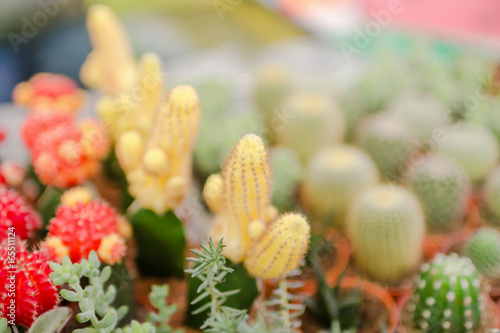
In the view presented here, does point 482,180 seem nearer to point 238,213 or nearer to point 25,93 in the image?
point 238,213

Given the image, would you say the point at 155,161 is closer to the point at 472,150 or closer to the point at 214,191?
the point at 214,191

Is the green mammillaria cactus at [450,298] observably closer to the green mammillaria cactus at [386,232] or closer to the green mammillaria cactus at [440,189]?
the green mammillaria cactus at [386,232]

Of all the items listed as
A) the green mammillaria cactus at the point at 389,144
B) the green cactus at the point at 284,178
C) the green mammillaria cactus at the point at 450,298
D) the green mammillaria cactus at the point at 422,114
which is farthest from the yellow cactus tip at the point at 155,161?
the green mammillaria cactus at the point at 422,114

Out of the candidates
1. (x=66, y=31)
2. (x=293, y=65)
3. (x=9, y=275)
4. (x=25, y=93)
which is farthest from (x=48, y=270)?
(x=66, y=31)

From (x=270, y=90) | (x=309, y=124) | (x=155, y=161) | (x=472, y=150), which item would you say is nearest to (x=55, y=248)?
(x=155, y=161)

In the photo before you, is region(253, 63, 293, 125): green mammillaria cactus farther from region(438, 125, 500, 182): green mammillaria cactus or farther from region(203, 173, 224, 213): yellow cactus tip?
region(203, 173, 224, 213): yellow cactus tip

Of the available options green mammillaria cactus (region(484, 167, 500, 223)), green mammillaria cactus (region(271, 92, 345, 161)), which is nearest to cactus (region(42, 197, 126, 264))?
green mammillaria cactus (region(271, 92, 345, 161))
